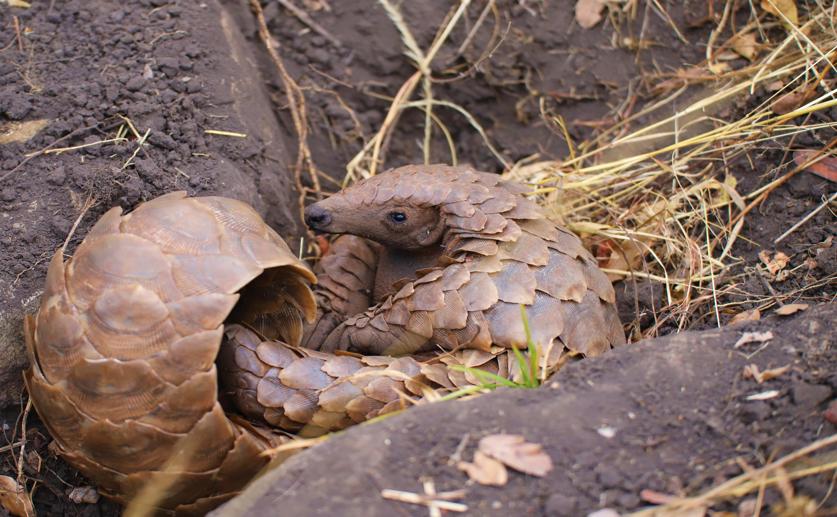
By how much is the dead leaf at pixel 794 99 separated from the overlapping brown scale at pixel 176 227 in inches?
111

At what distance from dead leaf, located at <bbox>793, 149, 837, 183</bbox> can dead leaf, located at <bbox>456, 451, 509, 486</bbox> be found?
2469 millimetres

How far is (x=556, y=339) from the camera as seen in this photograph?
3.50 meters

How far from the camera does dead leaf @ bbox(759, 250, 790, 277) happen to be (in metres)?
3.91

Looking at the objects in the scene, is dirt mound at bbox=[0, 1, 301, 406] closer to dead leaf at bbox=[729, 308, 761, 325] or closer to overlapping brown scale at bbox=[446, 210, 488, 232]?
overlapping brown scale at bbox=[446, 210, 488, 232]

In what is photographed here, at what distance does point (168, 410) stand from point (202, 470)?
280mm

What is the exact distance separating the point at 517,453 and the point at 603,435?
0.90ft

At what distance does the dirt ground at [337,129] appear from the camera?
2.66 meters

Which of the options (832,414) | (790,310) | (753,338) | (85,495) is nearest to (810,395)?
(832,414)

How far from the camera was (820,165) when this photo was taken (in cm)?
409

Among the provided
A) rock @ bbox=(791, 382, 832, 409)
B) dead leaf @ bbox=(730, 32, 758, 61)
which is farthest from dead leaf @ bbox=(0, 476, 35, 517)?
dead leaf @ bbox=(730, 32, 758, 61)

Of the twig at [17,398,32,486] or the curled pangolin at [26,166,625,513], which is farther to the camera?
the twig at [17,398,32,486]

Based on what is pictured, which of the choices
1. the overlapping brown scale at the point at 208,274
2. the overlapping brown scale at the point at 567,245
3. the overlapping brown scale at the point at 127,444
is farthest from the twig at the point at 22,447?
the overlapping brown scale at the point at 567,245

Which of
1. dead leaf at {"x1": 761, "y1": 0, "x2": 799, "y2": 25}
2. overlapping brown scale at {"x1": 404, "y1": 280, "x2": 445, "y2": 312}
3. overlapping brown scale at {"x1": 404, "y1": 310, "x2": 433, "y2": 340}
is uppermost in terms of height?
dead leaf at {"x1": 761, "y1": 0, "x2": 799, "y2": 25}

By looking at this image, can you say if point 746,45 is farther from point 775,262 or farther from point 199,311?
point 199,311
